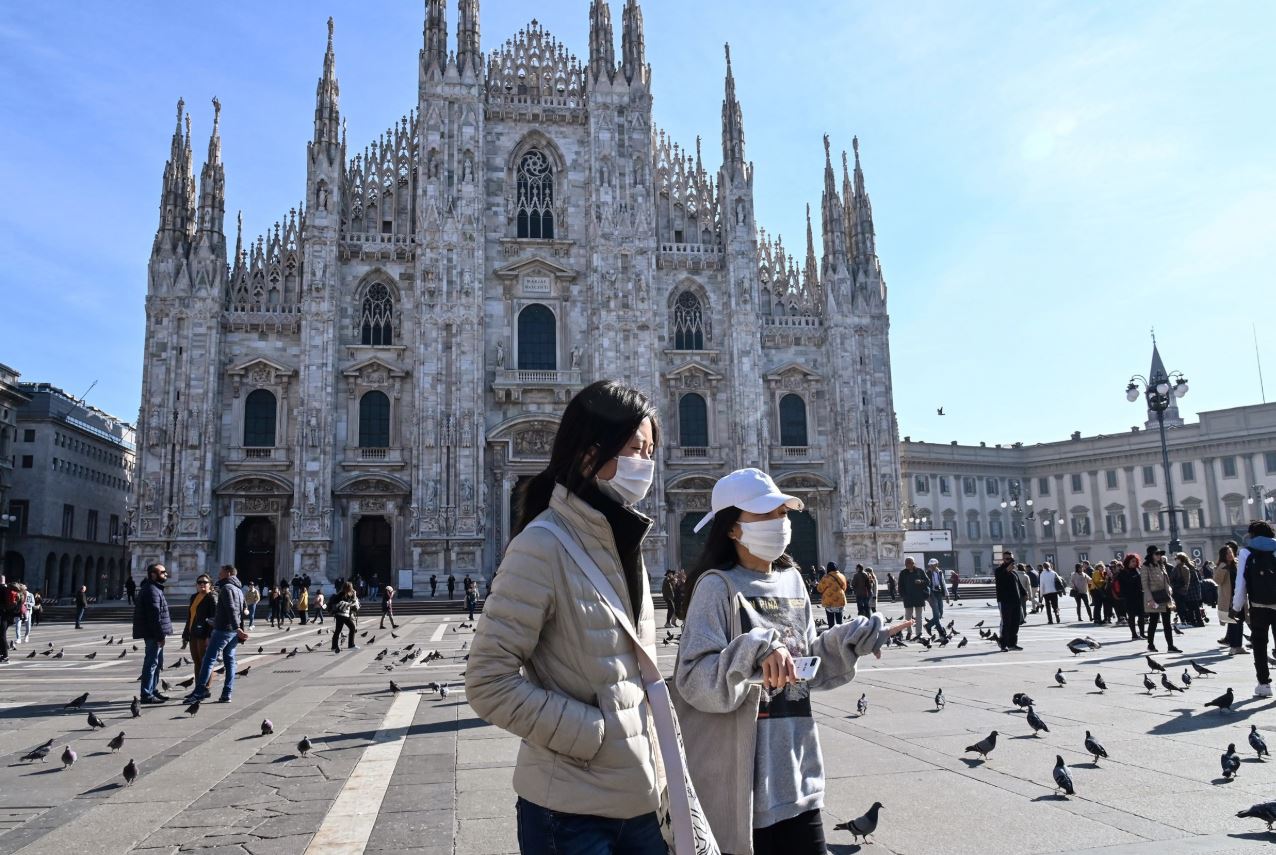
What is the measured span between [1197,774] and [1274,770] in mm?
546

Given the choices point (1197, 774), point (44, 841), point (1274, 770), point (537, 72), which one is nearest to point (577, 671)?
point (44, 841)

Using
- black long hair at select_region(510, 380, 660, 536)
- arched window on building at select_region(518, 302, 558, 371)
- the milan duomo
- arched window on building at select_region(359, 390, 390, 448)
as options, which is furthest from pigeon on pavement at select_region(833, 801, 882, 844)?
arched window on building at select_region(518, 302, 558, 371)

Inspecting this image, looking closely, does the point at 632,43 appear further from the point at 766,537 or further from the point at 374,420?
the point at 766,537

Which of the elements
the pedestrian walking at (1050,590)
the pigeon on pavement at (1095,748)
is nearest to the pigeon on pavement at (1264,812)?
the pigeon on pavement at (1095,748)

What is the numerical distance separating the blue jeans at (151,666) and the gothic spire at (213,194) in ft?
87.9

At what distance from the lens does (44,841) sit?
511 cm

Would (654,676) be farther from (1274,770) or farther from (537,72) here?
(537,72)

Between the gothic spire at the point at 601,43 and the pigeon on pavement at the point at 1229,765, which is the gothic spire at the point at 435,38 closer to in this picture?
the gothic spire at the point at 601,43

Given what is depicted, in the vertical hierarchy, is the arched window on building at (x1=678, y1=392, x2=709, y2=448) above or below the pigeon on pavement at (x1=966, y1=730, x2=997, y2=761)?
above

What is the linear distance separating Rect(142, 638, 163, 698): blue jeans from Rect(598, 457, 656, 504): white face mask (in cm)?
991

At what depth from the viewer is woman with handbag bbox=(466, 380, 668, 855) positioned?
7.71 ft

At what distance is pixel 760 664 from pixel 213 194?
3657 centimetres

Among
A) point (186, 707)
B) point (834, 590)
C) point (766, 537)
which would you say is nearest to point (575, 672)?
point (766, 537)

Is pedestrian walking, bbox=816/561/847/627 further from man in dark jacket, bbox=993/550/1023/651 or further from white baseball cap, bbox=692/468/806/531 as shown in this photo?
white baseball cap, bbox=692/468/806/531
